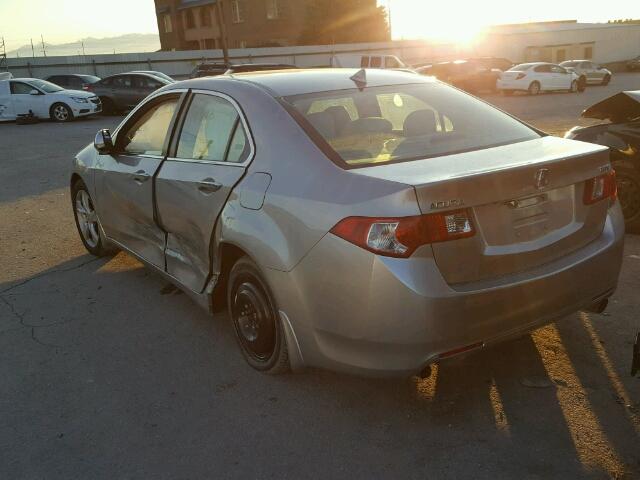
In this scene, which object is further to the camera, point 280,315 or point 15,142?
point 15,142

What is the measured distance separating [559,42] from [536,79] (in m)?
29.2

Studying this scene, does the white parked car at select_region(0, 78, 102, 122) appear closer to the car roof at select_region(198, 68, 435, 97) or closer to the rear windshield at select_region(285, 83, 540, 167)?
the car roof at select_region(198, 68, 435, 97)

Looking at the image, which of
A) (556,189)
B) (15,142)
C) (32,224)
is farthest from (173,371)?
(15,142)

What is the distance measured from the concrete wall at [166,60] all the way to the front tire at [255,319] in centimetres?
3540

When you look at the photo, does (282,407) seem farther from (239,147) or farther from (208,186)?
(239,147)

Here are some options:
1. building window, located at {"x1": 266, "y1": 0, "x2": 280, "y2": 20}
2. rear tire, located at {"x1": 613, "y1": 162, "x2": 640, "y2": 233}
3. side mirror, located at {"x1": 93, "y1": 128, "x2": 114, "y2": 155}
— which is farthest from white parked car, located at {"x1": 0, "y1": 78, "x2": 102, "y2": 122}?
building window, located at {"x1": 266, "y1": 0, "x2": 280, "y2": 20}

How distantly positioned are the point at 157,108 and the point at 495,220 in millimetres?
2961

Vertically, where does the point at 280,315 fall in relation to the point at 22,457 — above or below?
above

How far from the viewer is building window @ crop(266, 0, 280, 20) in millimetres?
51906

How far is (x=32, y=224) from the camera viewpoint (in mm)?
7578

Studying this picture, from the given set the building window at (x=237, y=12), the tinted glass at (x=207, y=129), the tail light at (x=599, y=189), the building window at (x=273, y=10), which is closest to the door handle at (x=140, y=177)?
the tinted glass at (x=207, y=129)

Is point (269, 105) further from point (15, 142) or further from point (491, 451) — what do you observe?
point (15, 142)

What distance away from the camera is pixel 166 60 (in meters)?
41.1

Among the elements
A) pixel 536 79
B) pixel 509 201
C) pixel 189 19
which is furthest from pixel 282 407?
pixel 189 19
